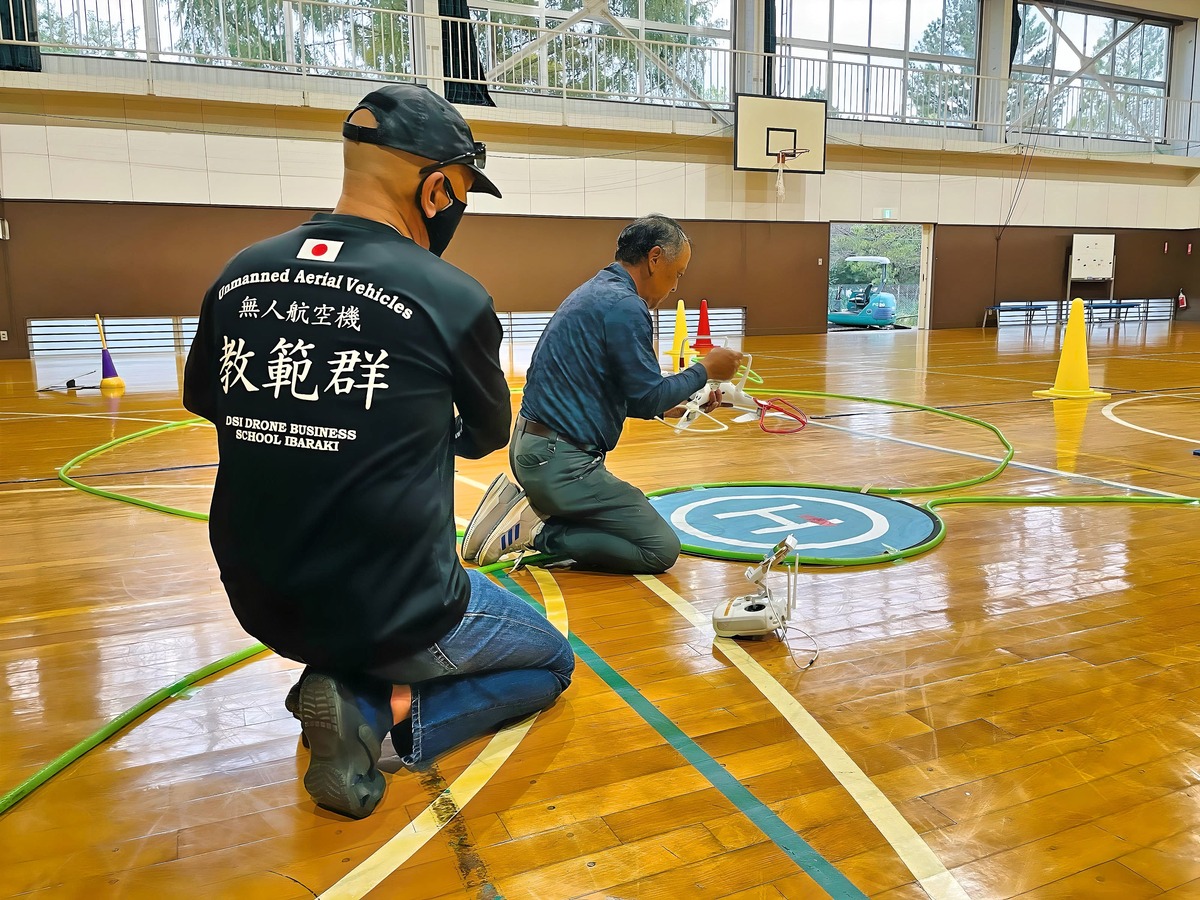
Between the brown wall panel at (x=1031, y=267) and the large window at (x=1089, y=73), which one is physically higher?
the large window at (x=1089, y=73)

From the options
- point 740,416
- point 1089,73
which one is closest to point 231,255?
point 740,416

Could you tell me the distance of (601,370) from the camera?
3.43 m

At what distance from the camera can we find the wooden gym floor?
5.74ft

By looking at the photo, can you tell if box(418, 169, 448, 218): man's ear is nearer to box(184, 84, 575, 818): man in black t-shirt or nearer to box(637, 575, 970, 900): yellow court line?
box(184, 84, 575, 818): man in black t-shirt

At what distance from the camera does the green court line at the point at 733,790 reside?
67.2 inches

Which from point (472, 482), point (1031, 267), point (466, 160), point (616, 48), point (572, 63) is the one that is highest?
point (616, 48)

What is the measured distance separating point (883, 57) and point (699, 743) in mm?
18092

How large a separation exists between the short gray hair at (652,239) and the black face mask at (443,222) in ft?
4.85

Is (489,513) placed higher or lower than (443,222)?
lower

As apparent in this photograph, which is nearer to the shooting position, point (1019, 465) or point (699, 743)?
point (699, 743)

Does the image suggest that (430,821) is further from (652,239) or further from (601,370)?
(652,239)

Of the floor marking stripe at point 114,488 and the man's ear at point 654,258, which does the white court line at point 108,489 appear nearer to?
the floor marking stripe at point 114,488

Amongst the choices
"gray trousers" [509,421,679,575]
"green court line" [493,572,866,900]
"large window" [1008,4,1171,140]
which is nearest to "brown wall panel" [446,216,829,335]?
"large window" [1008,4,1171,140]

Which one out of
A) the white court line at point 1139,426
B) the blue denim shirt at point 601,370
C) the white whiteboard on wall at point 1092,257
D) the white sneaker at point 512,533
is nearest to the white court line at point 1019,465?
the white court line at point 1139,426
